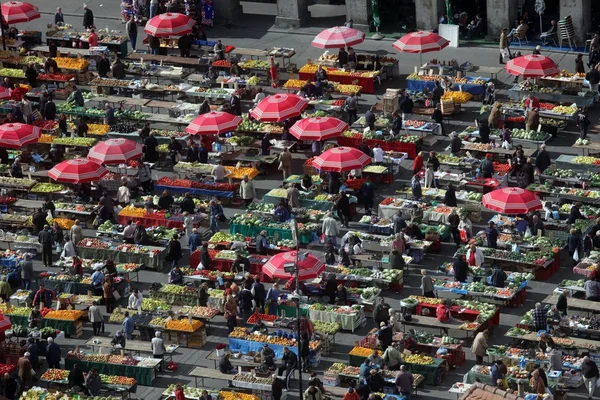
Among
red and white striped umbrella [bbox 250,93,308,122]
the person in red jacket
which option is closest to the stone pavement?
the person in red jacket

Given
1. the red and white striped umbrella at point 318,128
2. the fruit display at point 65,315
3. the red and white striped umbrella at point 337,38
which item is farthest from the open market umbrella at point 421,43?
the fruit display at point 65,315

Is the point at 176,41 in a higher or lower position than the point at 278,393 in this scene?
higher

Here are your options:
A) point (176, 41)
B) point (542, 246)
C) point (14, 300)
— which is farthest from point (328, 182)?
point (176, 41)

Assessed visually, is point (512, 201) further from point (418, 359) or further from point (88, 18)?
point (88, 18)

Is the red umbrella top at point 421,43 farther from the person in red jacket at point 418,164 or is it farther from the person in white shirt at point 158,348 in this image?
the person in white shirt at point 158,348

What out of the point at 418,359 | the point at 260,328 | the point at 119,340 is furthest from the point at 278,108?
the point at 418,359

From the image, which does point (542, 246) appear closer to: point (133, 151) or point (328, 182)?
point (328, 182)
